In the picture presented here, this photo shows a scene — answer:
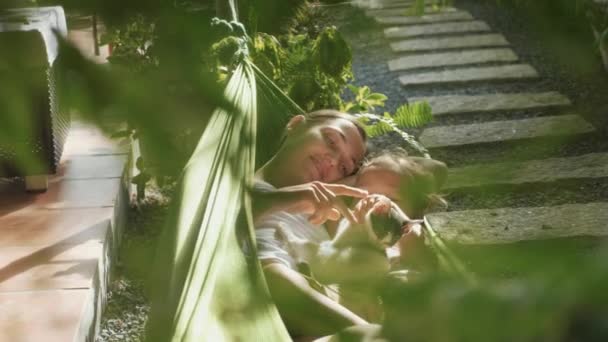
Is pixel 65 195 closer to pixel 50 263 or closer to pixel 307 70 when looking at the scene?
pixel 50 263

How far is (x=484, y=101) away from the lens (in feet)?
10.4

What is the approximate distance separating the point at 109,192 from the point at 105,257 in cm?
30

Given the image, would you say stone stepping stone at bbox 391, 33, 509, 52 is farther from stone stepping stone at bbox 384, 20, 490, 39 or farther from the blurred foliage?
the blurred foliage

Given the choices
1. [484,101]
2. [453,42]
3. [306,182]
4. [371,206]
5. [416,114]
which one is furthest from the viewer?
[453,42]

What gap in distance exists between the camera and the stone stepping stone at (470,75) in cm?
344

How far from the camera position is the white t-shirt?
137 cm

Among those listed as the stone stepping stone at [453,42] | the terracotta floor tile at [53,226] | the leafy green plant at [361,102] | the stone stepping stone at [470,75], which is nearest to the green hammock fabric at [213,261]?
the terracotta floor tile at [53,226]

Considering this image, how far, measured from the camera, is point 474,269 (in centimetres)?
15

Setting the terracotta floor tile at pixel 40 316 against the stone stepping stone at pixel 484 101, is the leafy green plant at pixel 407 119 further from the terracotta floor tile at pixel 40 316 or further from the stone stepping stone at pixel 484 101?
the stone stepping stone at pixel 484 101

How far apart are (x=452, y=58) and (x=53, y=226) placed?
7.16 feet

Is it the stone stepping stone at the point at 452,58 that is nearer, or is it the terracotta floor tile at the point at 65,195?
the terracotta floor tile at the point at 65,195

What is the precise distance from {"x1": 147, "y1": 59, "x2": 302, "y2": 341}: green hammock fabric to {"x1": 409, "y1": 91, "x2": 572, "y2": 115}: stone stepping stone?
2308mm

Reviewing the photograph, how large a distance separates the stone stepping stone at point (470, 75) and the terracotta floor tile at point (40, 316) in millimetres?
2012

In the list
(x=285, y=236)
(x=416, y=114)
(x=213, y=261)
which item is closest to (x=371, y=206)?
(x=285, y=236)
